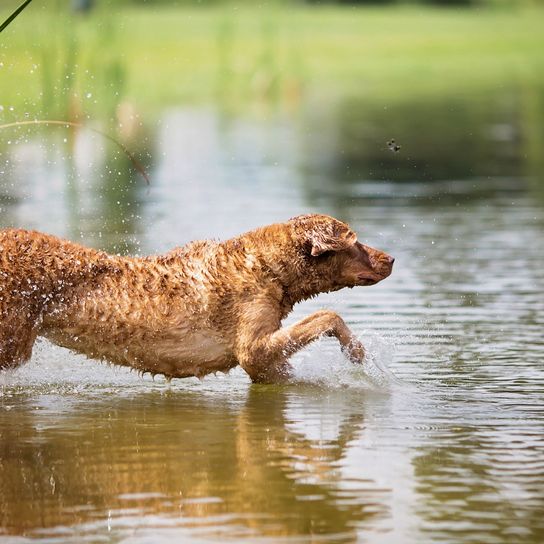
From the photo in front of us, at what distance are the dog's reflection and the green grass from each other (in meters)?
10.8

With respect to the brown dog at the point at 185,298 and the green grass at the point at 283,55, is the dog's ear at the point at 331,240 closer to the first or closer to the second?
the brown dog at the point at 185,298

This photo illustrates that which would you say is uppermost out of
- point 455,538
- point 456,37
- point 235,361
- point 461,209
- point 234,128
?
point 456,37

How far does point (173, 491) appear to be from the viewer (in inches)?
285

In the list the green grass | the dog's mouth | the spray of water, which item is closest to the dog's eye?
the dog's mouth

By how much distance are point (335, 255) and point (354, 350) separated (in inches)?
23.0

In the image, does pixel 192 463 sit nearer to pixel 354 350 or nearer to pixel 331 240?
pixel 354 350

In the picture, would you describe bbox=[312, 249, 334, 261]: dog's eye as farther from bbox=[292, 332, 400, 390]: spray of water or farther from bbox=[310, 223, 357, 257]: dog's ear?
bbox=[292, 332, 400, 390]: spray of water

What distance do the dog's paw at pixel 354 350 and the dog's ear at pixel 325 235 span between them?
58 cm

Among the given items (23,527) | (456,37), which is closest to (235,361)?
(23,527)

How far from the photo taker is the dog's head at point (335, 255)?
927 cm

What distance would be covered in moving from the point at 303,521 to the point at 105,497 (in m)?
0.98

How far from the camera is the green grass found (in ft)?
86.0

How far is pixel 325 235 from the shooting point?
927 cm

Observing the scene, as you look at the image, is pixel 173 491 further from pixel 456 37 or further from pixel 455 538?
pixel 456 37
